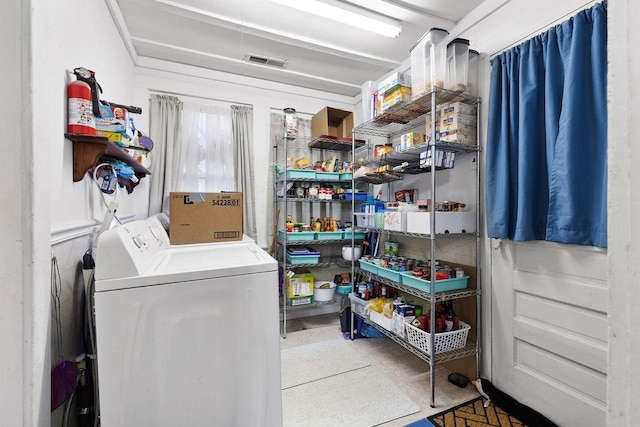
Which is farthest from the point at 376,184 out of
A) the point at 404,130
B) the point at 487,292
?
the point at 487,292

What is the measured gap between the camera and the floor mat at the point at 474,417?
1.58 m

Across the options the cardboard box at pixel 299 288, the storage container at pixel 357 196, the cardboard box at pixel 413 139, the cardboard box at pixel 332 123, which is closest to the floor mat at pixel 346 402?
the cardboard box at pixel 299 288

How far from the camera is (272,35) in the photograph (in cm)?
224

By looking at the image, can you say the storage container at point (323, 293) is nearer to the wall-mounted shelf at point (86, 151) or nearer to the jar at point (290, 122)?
the jar at point (290, 122)

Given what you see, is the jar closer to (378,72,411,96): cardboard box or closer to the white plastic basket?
(378,72,411,96): cardboard box

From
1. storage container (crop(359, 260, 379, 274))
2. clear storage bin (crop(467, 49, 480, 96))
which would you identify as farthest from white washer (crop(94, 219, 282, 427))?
clear storage bin (crop(467, 49, 480, 96))

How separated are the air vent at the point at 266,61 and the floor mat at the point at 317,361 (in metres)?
2.80

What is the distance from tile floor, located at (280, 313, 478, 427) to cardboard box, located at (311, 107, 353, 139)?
85.2 inches

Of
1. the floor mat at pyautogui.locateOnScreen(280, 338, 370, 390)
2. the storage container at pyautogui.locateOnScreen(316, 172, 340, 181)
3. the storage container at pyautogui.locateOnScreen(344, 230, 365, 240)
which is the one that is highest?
the storage container at pyautogui.locateOnScreen(316, 172, 340, 181)

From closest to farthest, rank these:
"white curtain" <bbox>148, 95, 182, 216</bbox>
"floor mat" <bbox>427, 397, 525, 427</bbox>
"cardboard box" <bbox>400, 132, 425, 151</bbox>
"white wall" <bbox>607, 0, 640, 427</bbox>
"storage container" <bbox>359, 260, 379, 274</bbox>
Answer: "white wall" <bbox>607, 0, 640, 427</bbox>, "floor mat" <bbox>427, 397, 525, 427</bbox>, "cardboard box" <bbox>400, 132, 425, 151</bbox>, "storage container" <bbox>359, 260, 379, 274</bbox>, "white curtain" <bbox>148, 95, 182, 216</bbox>

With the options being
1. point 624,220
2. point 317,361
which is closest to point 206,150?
point 317,361

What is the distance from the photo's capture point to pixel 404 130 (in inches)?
106

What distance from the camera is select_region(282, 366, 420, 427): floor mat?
1625mm

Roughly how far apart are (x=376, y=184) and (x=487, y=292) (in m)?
1.55
